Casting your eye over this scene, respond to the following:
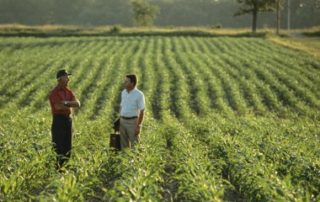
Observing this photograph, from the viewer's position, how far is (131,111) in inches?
413

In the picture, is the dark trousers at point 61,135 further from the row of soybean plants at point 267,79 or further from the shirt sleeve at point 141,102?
the row of soybean plants at point 267,79

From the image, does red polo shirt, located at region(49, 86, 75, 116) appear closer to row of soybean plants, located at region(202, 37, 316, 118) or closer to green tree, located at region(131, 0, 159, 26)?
row of soybean plants, located at region(202, 37, 316, 118)

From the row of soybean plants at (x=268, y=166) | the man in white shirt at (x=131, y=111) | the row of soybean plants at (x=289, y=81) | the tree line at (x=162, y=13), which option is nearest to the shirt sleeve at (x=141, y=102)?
the man in white shirt at (x=131, y=111)

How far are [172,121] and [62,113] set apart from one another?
7.65 metres

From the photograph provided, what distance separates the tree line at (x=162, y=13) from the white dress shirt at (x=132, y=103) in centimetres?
9544

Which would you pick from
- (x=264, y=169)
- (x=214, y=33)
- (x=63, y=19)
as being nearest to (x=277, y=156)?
(x=264, y=169)

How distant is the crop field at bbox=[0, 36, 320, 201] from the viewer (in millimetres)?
7699

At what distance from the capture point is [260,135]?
13.2m

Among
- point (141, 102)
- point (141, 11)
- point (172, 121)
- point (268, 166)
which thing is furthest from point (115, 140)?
point (141, 11)

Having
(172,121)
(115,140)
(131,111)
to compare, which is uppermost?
(131,111)

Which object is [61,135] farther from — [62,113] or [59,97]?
[59,97]

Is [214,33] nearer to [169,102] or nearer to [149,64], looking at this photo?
[149,64]

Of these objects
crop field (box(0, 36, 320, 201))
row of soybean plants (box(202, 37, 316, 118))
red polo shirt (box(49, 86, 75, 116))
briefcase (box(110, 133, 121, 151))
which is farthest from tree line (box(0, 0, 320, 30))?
red polo shirt (box(49, 86, 75, 116))

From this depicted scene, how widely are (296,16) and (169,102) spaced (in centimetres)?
8810
